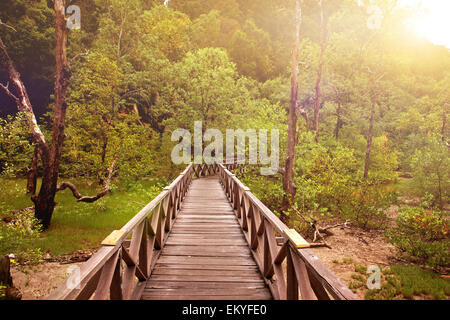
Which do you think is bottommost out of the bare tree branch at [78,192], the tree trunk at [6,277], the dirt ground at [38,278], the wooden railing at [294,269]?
the dirt ground at [38,278]

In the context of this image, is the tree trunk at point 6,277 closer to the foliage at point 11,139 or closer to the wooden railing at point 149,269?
the foliage at point 11,139

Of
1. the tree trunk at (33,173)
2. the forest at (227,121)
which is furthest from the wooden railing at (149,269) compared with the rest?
the tree trunk at (33,173)

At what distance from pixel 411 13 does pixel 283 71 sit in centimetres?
1547

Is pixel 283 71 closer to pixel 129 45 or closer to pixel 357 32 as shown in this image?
pixel 357 32

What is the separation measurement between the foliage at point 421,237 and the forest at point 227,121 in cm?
6

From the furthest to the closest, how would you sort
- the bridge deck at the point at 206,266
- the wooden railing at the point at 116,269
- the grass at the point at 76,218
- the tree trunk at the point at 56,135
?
the grass at the point at 76,218
the tree trunk at the point at 56,135
the bridge deck at the point at 206,266
the wooden railing at the point at 116,269

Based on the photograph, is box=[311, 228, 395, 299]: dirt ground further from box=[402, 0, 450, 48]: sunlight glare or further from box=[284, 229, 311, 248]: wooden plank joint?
box=[402, 0, 450, 48]: sunlight glare

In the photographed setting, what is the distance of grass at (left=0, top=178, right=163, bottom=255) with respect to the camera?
377 inches

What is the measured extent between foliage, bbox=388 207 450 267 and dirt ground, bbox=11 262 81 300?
12.7 meters

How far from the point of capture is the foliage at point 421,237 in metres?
9.53

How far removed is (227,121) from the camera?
2039 centimetres

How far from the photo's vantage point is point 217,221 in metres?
6.53

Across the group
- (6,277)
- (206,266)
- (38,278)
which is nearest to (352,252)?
(206,266)

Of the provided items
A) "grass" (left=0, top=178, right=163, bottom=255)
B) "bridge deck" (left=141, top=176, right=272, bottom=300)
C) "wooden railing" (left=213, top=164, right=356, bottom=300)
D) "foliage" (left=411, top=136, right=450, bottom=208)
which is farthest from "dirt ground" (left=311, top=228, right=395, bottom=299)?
"grass" (left=0, top=178, right=163, bottom=255)
